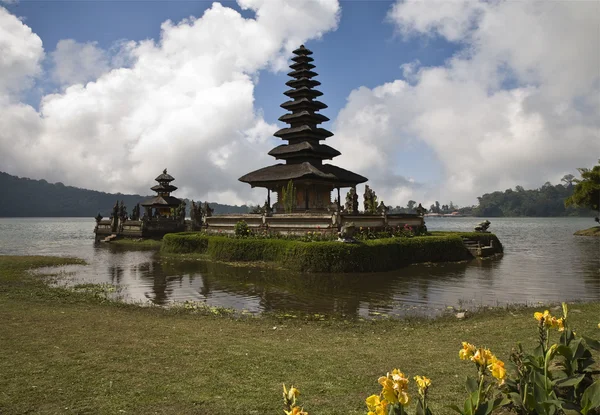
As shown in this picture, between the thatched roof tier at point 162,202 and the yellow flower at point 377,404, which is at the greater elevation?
the thatched roof tier at point 162,202

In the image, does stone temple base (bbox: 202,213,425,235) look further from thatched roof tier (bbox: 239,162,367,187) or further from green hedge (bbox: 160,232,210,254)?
thatched roof tier (bbox: 239,162,367,187)

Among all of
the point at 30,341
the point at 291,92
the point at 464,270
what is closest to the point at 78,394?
the point at 30,341

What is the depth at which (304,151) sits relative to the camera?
37.8 m

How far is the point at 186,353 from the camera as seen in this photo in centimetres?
739

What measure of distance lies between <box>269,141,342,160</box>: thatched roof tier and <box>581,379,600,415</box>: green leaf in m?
34.6

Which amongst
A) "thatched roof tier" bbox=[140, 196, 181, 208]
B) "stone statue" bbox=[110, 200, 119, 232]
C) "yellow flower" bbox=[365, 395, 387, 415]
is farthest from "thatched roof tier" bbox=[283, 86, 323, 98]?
"yellow flower" bbox=[365, 395, 387, 415]

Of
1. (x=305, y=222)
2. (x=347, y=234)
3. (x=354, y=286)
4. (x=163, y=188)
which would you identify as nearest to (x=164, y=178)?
(x=163, y=188)

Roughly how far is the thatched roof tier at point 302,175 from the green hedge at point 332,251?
27.2 feet

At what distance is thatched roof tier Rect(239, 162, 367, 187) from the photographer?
34.4 meters

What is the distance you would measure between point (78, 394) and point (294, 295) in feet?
35.7

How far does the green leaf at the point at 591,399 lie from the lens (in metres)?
3.30

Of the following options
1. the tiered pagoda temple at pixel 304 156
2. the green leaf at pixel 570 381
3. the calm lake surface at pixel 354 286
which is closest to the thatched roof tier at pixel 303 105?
the tiered pagoda temple at pixel 304 156

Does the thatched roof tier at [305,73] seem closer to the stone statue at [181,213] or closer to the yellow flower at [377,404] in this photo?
the stone statue at [181,213]

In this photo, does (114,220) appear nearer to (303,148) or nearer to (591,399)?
(303,148)
